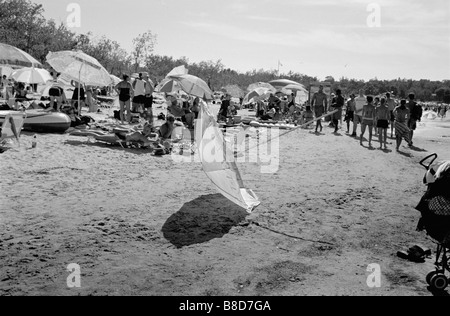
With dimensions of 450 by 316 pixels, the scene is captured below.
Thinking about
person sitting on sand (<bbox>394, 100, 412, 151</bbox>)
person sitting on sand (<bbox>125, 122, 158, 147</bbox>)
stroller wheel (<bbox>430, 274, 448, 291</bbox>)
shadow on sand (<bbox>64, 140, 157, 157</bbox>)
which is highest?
person sitting on sand (<bbox>394, 100, 412, 151</bbox>)

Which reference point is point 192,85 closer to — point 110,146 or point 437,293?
point 110,146

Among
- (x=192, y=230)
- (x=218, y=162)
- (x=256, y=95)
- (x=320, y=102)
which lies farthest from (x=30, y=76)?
(x=192, y=230)

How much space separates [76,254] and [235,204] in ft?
8.92

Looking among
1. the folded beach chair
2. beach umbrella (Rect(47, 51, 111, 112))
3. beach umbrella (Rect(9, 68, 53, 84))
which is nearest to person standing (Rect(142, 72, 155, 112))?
beach umbrella (Rect(47, 51, 111, 112))

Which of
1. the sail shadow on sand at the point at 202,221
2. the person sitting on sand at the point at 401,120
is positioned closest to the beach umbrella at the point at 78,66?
the sail shadow on sand at the point at 202,221

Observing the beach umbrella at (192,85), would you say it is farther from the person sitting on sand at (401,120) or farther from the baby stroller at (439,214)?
the baby stroller at (439,214)

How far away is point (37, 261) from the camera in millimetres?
4172

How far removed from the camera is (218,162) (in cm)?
594

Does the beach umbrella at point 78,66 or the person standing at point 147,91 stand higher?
the beach umbrella at point 78,66

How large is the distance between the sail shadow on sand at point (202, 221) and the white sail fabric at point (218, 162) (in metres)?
0.27

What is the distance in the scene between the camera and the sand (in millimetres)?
3934

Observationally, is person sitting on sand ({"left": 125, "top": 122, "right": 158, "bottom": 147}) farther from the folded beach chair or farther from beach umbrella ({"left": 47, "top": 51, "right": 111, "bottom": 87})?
beach umbrella ({"left": 47, "top": 51, "right": 111, "bottom": 87})

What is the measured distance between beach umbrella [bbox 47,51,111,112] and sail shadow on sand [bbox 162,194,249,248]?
30.0ft

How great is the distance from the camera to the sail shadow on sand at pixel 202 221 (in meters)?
5.04
